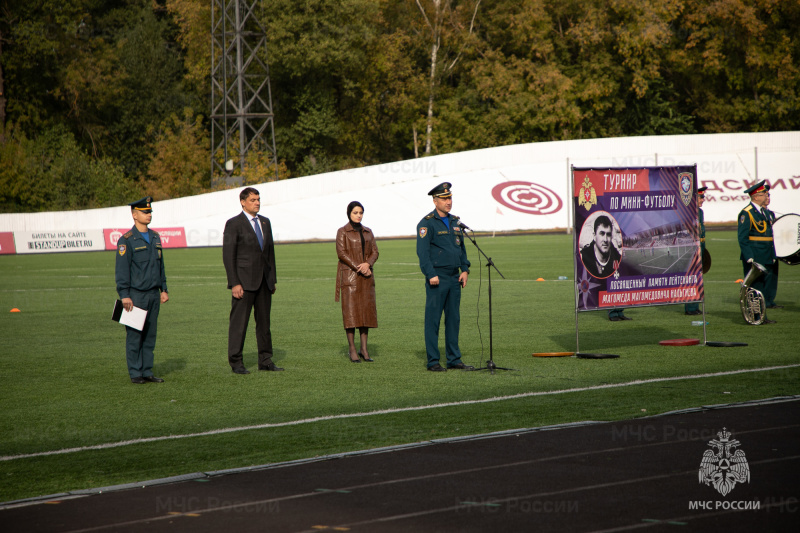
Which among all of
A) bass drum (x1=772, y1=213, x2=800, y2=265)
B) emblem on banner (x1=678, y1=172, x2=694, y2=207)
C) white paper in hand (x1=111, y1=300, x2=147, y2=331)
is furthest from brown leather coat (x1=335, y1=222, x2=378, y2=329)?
bass drum (x1=772, y1=213, x2=800, y2=265)

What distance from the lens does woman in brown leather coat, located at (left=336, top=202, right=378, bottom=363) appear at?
11672mm

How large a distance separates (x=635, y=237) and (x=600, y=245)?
0.56m

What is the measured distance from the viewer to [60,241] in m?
44.6

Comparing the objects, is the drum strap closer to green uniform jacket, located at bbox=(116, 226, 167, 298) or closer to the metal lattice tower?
green uniform jacket, located at bbox=(116, 226, 167, 298)

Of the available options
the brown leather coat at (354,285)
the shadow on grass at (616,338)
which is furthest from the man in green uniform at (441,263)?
the shadow on grass at (616,338)

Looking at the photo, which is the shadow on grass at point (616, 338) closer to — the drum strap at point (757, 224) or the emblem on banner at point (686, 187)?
the emblem on banner at point (686, 187)

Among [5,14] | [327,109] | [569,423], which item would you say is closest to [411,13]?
[327,109]

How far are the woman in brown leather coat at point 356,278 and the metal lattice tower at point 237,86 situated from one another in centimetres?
3946

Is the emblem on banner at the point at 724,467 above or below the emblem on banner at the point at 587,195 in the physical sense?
below

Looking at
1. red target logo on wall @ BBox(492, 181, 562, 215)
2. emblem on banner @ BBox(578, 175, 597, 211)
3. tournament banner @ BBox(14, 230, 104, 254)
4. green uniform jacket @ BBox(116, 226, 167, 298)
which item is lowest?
green uniform jacket @ BBox(116, 226, 167, 298)

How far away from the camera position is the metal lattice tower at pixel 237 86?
51.9 metres

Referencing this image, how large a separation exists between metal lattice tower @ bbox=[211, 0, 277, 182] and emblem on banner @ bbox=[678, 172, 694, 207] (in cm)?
3991

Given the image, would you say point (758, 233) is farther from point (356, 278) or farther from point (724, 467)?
point (724, 467)

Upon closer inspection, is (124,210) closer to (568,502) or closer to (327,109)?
(327,109)
